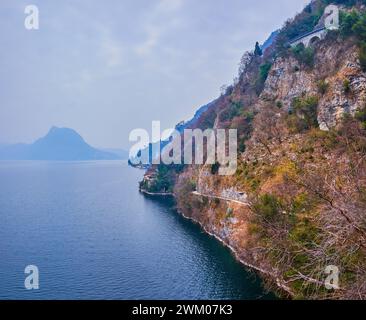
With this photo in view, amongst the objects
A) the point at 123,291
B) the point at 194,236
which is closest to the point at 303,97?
the point at 194,236

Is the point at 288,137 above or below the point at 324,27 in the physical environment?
below

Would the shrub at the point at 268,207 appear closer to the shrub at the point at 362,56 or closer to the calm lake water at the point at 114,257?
the calm lake water at the point at 114,257

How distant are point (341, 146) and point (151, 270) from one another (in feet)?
59.1

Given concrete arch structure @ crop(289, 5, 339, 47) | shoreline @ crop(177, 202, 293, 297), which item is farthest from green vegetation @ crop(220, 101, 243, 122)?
shoreline @ crop(177, 202, 293, 297)

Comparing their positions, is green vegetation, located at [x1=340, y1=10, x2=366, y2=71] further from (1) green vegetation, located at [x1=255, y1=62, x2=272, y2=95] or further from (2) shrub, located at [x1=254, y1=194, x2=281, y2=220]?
(2) shrub, located at [x1=254, y1=194, x2=281, y2=220]

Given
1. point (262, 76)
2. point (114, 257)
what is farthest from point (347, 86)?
point (114, 257)

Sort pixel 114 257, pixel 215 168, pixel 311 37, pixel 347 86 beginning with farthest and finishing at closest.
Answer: pixel 311 37, pixel 215 168, pixel 347 86, pixel 114 257

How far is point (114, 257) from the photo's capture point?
2619cm

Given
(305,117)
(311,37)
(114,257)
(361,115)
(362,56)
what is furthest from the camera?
(311,37)

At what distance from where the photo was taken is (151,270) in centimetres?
2331

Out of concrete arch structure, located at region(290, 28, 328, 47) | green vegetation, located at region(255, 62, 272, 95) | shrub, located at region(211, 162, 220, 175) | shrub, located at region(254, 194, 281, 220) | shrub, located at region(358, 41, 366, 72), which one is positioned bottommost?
shrub, located at region(254, 194, 281, 220)

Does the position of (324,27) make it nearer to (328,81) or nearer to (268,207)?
(328,81)

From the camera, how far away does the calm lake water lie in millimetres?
20125
